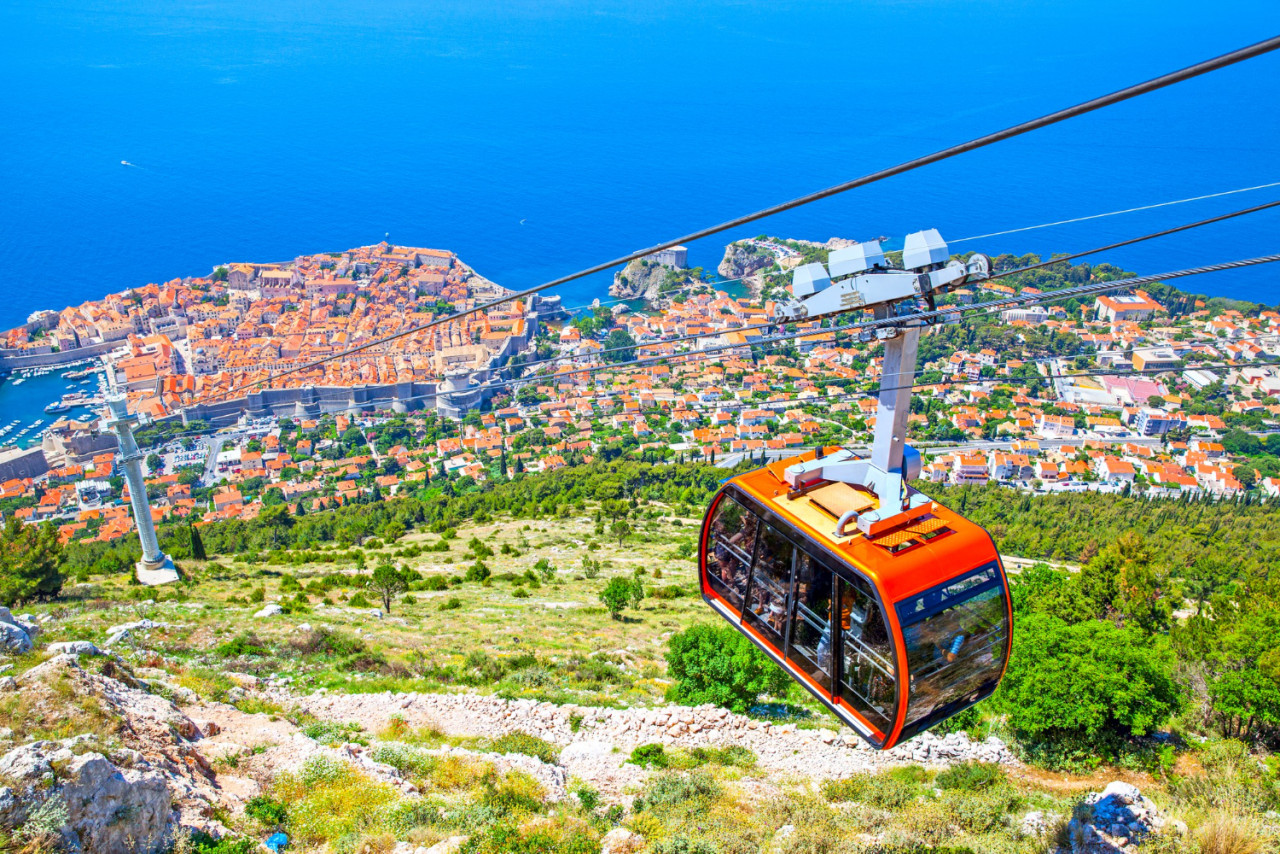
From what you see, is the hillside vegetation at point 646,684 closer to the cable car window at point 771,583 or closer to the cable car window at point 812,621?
the cable car window at point 812,621

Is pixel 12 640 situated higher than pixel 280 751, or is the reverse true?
pixel 12 640

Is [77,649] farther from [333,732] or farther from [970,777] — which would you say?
[970,777]

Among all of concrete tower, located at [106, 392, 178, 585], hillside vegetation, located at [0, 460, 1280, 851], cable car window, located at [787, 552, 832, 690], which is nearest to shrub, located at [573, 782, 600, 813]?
hillside vegetation, located at [0, 460, 1280, 851]

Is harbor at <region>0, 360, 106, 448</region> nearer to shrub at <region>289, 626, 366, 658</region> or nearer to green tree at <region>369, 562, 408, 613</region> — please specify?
green tree at <region>369, 562, 408, 613</region>

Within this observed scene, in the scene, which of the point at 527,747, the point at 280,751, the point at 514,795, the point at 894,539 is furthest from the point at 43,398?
the point at 894,539

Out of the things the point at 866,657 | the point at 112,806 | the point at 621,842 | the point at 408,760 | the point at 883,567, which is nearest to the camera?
the point at 883,567

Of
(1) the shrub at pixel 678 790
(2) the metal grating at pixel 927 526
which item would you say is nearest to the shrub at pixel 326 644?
(1) the shrub at pixel 678 790
